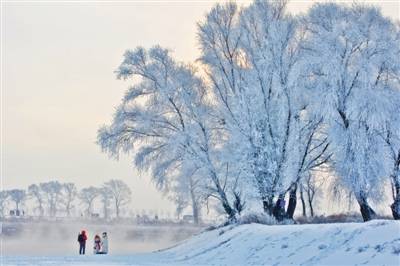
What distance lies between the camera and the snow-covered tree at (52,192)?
153625 mm

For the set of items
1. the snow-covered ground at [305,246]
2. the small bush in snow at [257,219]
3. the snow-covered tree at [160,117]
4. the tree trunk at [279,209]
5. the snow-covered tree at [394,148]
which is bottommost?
the snow-covered ground at [305,246]

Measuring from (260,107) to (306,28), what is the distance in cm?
502

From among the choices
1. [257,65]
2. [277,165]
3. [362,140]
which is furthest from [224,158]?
[362,140]

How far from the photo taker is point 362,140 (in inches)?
1219

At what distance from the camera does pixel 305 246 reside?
20.2 meters

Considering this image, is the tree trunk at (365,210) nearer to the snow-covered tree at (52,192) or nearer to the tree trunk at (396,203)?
the tree trunk at (396,203)

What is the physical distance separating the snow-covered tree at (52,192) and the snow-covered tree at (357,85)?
419 ft

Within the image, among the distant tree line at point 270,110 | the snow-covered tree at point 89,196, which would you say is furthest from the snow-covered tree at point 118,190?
the distant tree line at point 270,110

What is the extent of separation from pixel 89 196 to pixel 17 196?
55.4 ft

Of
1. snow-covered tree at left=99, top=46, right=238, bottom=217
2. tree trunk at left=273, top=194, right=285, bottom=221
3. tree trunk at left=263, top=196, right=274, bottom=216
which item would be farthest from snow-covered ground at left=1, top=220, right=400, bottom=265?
snow-covered tree at left=99, top=46, right=238, bottom=217

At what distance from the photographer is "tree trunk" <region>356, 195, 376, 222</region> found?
31984 mm

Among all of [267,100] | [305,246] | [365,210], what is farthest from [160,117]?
[305,246]

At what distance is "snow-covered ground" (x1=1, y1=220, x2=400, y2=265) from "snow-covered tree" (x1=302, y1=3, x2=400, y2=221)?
688 cm

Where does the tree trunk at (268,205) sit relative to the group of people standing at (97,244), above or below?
above
